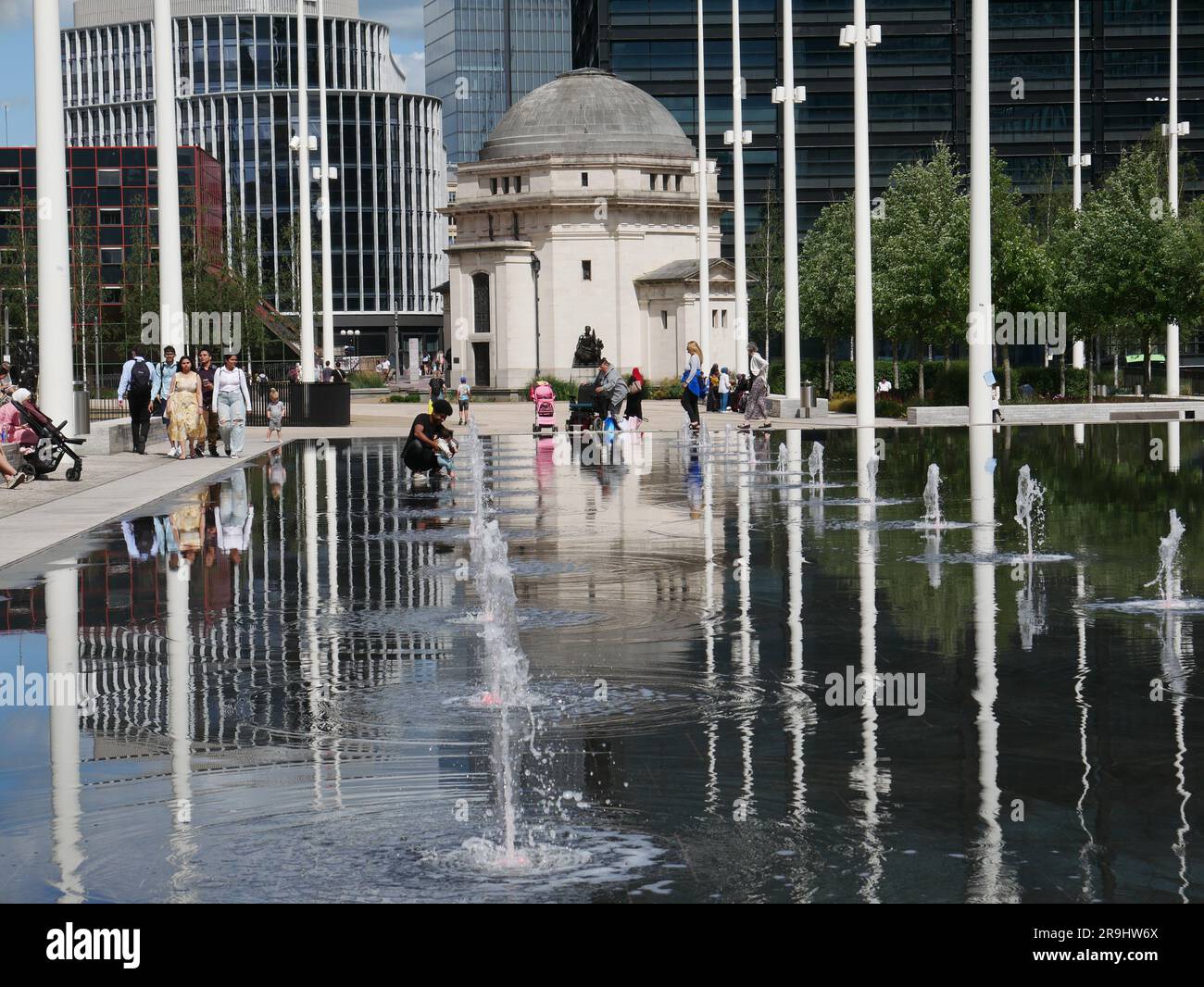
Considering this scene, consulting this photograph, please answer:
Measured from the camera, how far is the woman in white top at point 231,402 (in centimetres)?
3378

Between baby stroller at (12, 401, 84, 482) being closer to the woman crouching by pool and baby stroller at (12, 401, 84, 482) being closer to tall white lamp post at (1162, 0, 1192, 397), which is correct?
the woman crouching by pool

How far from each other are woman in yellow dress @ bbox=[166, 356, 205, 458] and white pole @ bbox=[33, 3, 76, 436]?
2907 mm

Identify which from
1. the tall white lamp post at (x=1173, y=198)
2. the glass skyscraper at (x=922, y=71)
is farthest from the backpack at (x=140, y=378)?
the glass skyscraper at (x=922, y=71)

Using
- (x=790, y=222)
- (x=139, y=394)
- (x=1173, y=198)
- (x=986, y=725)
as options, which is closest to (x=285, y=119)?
(x=1173, y=198)

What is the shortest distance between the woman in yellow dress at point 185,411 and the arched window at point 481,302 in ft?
222

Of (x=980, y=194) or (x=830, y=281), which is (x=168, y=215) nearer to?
(x=980, y=194)

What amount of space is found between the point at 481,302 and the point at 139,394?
6773 cm

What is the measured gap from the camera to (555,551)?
17.4 meters

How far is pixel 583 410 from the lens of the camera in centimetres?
4916

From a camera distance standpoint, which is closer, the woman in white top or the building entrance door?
the woman in white top

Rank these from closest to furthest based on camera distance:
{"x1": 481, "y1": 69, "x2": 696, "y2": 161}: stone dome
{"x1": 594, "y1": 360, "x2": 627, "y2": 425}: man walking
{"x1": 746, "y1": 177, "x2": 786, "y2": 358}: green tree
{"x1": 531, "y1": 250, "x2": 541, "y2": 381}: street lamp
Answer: {"x1": 594, "y1": 360, "x2": 627, "y2": 425}: man walking, {"x1": 531, "y1": 250, "x2": 541, "y2": 381}: street lamp, {"x1": 481, "y1": 69, "x2": 696, "y2": 161}: stone dome, {"x1": 746, "y1": 177, "x2": 786, "y2": 358}: green tree

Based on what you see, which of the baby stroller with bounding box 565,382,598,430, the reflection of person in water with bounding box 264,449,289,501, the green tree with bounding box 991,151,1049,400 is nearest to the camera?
the reflection of person in water with bounding box 264,449,289,501

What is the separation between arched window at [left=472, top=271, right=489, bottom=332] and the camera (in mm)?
100562

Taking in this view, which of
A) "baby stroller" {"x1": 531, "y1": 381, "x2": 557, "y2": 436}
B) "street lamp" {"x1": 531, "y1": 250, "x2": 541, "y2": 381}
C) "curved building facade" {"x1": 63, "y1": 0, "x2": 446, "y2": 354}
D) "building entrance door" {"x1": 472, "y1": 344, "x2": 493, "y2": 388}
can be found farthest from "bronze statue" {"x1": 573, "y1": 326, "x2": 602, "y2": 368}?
"curved building facade" {"x1": 63, "y1": 0, "x2": 446, "y2": 354}
